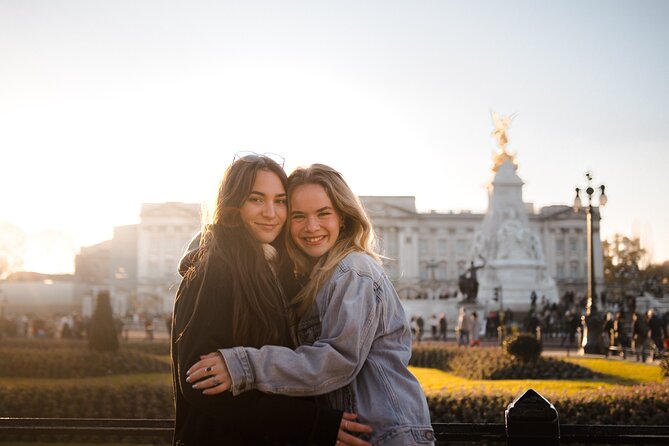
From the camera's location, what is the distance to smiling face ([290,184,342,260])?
11.2 ft

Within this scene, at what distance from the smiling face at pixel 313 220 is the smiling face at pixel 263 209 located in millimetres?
124

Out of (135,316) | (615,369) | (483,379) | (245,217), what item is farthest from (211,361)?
(135,316)

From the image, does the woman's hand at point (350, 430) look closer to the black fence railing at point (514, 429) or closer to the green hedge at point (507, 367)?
the black fence railing at point (514, 429)

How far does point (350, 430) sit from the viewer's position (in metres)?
3.01

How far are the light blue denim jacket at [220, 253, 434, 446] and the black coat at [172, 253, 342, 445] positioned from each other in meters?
0.07

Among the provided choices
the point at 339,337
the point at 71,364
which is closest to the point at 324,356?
the point at 339,337

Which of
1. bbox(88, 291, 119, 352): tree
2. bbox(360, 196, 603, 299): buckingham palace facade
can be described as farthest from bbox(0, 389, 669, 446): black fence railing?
bbox(360, 196, 603, 299): buckingham palace facade

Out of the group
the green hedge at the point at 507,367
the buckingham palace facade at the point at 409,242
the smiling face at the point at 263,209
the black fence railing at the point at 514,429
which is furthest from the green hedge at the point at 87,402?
the buckingham palace facade at the point at 409,242

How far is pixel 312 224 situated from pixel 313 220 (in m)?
0.02

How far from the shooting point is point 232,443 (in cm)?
293

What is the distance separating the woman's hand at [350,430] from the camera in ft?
9.75

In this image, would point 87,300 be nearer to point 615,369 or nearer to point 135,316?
point 135,316

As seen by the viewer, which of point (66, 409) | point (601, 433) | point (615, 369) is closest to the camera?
point (601, 433)

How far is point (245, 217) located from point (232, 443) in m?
0.92
